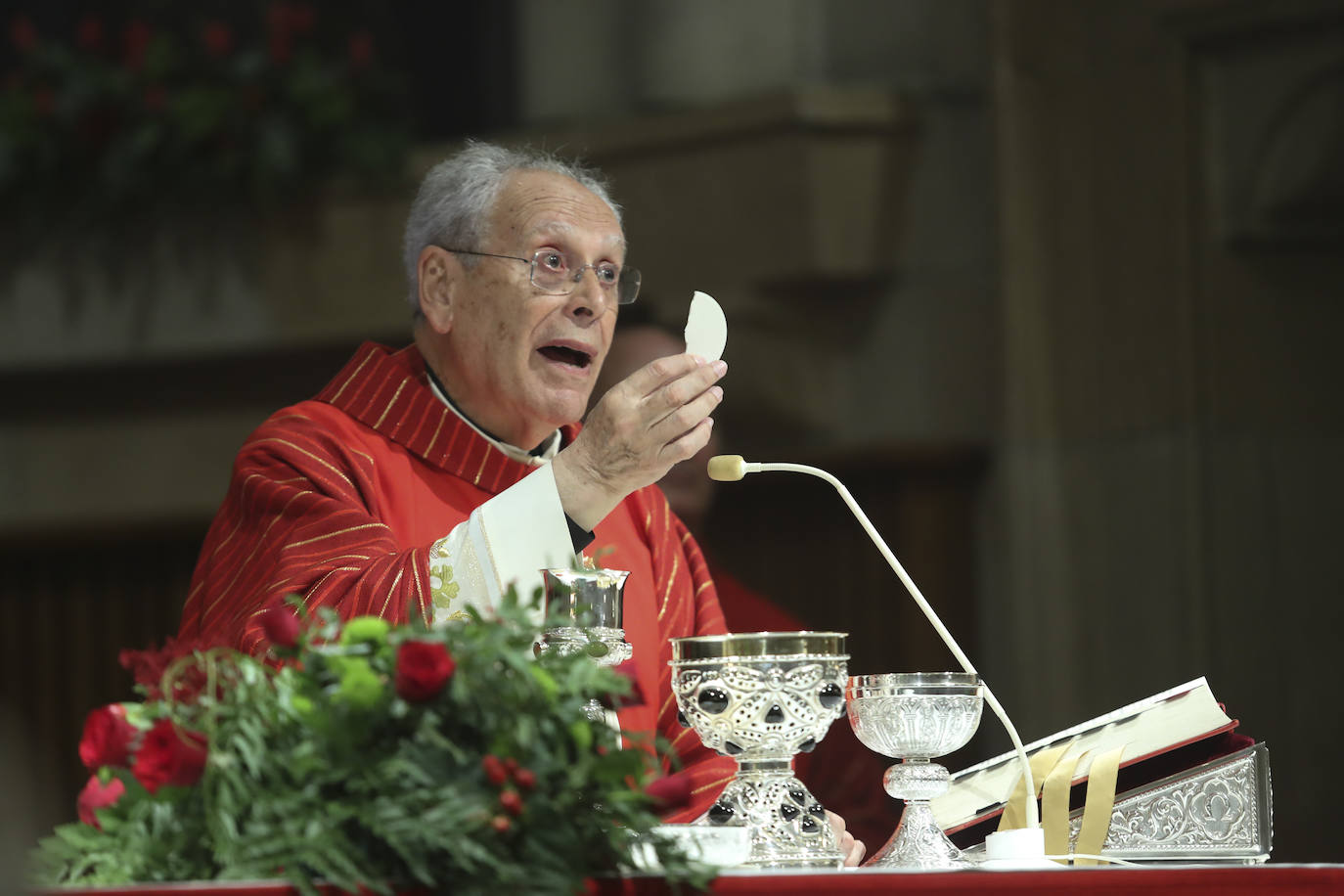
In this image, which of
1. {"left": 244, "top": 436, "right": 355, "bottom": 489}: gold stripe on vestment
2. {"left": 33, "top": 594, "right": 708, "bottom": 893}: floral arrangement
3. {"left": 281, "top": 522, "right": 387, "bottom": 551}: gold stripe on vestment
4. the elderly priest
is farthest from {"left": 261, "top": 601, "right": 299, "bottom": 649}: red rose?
{"left": 244, "top": 436, "right": 355, "bottom": 489}: gold stripe on vestment

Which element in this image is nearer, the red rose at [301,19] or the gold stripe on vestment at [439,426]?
the gold stripe on vestment at [439,426]

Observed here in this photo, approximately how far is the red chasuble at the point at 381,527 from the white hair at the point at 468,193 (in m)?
0.22

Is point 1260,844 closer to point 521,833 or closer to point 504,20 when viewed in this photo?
point 521,833

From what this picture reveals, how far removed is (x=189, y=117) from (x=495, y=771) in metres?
5.13

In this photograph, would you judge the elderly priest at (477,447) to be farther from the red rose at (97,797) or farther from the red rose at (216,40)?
the red rose at (216,40)

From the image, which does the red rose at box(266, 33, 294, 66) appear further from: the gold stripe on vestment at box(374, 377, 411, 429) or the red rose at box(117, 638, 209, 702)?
the red rose at box(117, 638, 209, 702)

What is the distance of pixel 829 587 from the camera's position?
21.0ft

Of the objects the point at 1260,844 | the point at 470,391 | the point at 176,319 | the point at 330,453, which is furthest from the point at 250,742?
the point at 176,319

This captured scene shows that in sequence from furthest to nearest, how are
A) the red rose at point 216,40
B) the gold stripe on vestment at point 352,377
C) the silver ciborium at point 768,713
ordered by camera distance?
the red rose at point 216,40
the gold stripe on vestment at point 352,377
the silver ciborium at point 768,713

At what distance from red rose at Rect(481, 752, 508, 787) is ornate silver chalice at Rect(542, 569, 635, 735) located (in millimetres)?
398

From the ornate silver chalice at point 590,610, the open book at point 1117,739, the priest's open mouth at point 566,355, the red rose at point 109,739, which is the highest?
the priest's open mouth at point 566,355

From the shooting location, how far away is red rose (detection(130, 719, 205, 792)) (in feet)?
5.79

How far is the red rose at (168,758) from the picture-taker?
176 centimetres

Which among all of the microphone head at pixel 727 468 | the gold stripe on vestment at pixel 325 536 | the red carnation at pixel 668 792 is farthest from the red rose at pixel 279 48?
the red carnation at pixel 668 792
